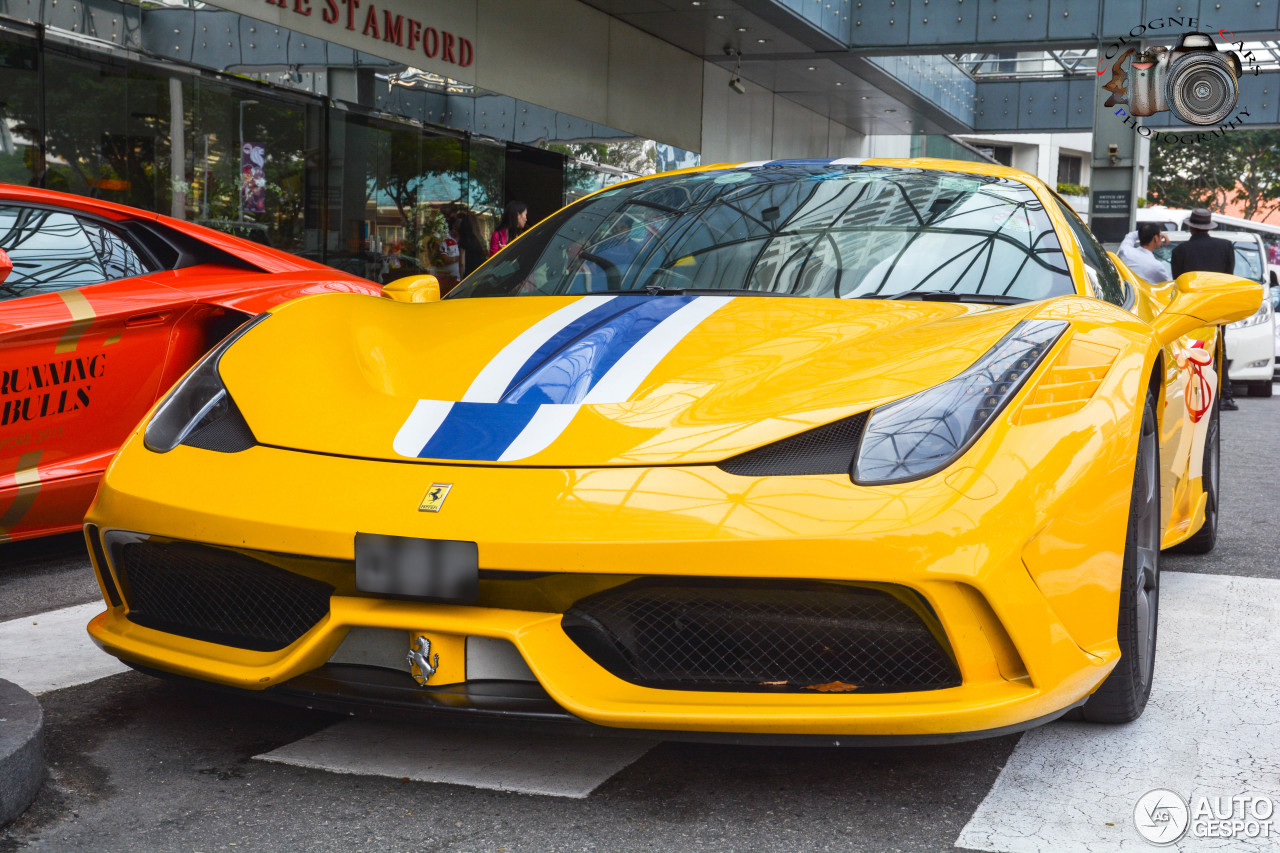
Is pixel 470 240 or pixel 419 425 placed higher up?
pixel 470 240

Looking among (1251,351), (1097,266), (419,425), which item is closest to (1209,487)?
(1097,266)

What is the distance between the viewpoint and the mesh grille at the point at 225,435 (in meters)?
2.45

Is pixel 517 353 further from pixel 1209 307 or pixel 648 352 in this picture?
pixel 1209 307

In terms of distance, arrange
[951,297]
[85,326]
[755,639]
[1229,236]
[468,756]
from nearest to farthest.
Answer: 1. [755,639]
2. [468,756]
3. [951,297]
4. [85,326]
5. [1229,236]

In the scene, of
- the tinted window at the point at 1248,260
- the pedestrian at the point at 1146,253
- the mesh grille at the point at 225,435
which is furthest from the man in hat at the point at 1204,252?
the mesh grille at the point at 225,435

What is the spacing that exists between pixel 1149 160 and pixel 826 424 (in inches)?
2172

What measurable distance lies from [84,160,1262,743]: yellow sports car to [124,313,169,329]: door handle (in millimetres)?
1440

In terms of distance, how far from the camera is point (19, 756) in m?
2.11

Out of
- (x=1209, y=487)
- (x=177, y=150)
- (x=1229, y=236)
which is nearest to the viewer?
(x=1209, y=487)

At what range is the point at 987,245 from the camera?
123 inches

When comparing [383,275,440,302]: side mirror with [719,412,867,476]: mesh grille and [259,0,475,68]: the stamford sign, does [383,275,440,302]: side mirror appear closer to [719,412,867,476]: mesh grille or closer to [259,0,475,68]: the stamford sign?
[719,412,867,476]: mesh grille

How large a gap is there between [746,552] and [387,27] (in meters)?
11.1

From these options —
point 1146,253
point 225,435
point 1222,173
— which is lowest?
point 225,435

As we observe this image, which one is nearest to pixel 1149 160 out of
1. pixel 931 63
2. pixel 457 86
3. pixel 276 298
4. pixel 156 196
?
pixel 931 63
